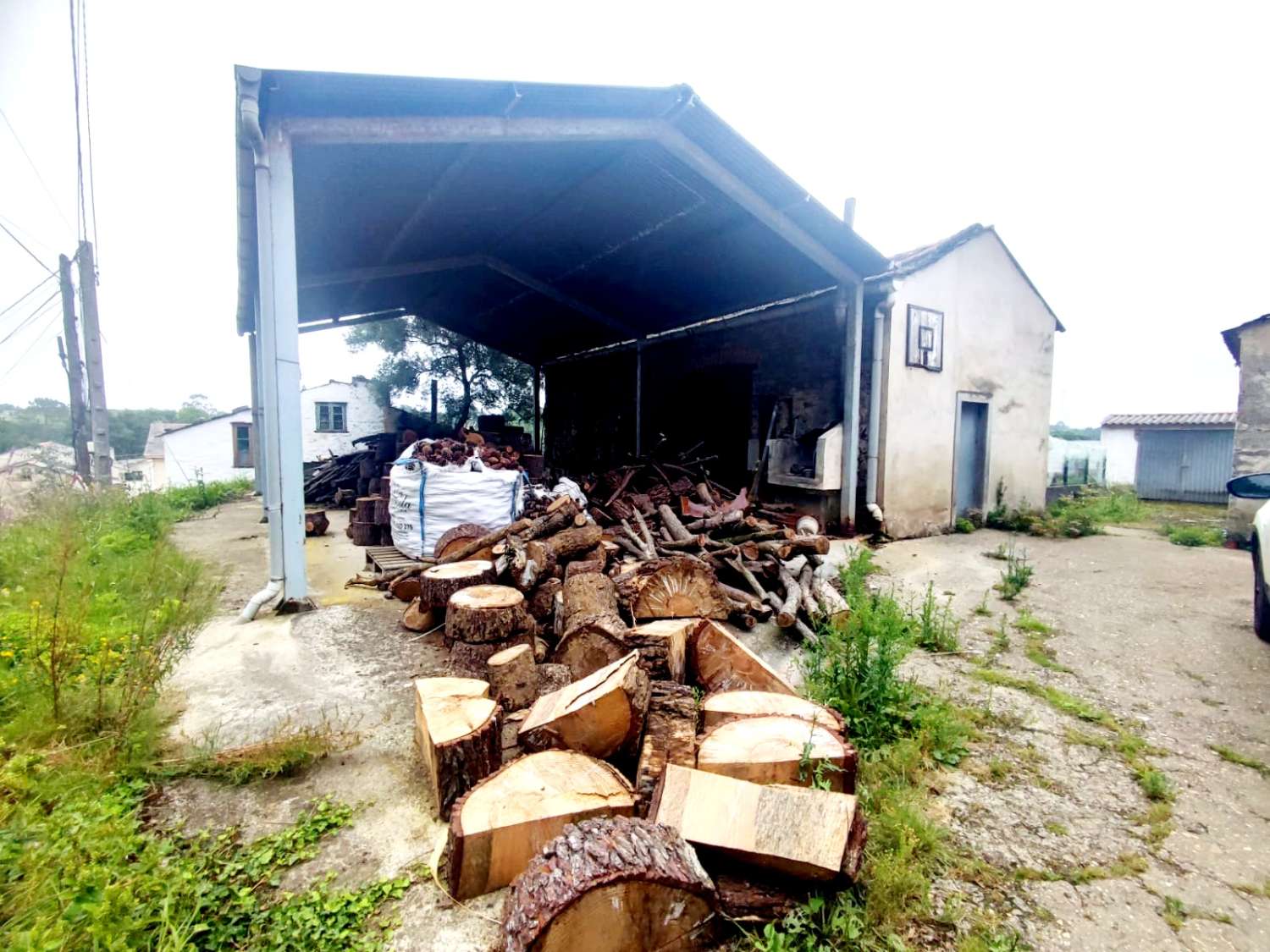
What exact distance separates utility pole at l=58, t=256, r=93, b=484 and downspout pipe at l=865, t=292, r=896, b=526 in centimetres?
1386

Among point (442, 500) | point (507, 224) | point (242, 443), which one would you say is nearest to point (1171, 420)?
point (507, 224)

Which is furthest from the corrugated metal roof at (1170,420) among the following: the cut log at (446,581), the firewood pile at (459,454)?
the cut log at (446,581)

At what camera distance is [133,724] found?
2541 millimetres

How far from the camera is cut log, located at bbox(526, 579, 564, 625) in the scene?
4207 millimetres

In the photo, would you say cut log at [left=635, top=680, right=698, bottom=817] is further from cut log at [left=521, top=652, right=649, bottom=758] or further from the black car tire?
the black car tire

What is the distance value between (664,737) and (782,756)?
1.59ft

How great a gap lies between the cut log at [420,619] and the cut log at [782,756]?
2.60 metres

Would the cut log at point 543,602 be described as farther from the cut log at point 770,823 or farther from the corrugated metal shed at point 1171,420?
the corrugated metal shed at point 1171,420

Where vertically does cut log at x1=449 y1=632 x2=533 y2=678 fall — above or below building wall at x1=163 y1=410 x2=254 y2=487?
below

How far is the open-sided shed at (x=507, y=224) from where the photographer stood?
443 centimetres

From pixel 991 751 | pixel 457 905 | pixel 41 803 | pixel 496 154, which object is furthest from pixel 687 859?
pixel 496 154

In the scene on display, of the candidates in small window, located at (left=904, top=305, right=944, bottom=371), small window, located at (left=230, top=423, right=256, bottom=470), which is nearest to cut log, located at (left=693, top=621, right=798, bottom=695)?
small window, located at (left=904, top=305, right=944, bottom=371)

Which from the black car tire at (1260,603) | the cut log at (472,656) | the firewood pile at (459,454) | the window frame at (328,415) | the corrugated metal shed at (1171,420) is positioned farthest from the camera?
the window frame at (328,415)

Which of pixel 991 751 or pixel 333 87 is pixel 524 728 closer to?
pixel 991 751
